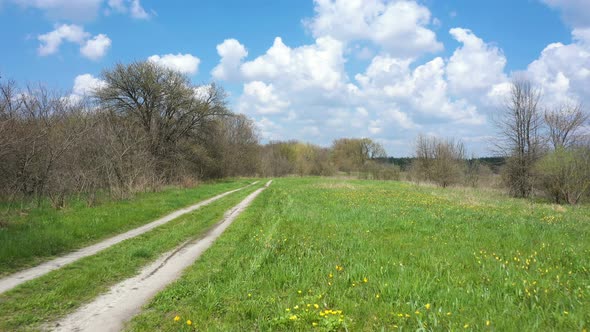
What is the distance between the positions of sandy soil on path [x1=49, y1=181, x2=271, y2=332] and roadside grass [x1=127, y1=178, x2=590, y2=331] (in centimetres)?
25

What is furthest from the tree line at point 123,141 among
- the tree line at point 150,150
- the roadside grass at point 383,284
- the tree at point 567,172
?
the tree at point 567,172

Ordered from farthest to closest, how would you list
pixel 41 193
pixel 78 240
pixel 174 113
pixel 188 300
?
pixel 174 113, pixel 41 193, pixel 78 240, pixel 188 300

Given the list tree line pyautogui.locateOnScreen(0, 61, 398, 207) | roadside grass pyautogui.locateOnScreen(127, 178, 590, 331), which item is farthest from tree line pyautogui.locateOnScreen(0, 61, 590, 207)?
roadside grass pyautogui.locateOnScreen(127, 178, 590, 331)

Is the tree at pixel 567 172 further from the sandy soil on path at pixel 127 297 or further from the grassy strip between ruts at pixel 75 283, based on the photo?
the sandy soil on path at pixel 127 297

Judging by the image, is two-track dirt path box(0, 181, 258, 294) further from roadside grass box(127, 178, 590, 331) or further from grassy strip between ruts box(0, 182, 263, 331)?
roadside grass box(127, 178, 590, 331)

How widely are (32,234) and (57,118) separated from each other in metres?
12.7

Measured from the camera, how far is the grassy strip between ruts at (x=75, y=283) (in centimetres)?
506

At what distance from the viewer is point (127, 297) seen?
5.80m

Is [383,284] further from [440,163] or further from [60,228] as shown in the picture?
[440,163]

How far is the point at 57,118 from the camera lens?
64.7ft

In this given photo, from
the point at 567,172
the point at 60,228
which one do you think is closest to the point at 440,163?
the point at 567,172

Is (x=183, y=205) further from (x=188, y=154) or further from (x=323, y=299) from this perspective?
(x=188, y=154)

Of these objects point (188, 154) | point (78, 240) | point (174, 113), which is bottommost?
point (78, 240)

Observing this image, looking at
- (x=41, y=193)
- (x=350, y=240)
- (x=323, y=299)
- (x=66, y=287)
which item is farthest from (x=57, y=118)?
(x=323, y=299)
